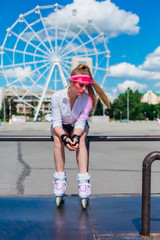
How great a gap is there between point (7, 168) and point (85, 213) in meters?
5.02

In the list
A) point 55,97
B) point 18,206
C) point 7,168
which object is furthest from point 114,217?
point 7,168

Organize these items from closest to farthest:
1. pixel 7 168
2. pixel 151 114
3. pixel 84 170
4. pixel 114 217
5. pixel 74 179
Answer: pixel 114 217
pixel 84 170
pixel 74 179
pixel 7 168
pixel 151 114

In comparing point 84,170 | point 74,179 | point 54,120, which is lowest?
point 74,179

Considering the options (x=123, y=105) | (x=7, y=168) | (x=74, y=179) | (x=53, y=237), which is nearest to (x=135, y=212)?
(x=53, y=237)

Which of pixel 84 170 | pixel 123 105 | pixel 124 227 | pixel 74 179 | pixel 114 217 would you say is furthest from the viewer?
pixel 123 105

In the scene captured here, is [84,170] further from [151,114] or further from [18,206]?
[151,114]

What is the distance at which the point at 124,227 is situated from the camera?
2248 mm

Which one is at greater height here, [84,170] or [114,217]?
[84,170]

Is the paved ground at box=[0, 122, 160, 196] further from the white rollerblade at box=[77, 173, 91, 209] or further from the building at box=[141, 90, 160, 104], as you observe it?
the building at box=[141, 90, 160, 104]

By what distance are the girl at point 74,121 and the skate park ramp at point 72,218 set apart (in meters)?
0.19

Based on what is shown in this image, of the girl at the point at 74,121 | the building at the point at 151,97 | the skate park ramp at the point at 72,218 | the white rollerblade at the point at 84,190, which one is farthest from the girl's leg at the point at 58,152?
the building at the point at 151,97

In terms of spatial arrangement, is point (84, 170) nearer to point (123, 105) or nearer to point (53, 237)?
point (53, 237)

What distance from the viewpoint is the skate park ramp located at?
212 centimetres

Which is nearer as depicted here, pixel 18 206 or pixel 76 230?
pixel 76 230
